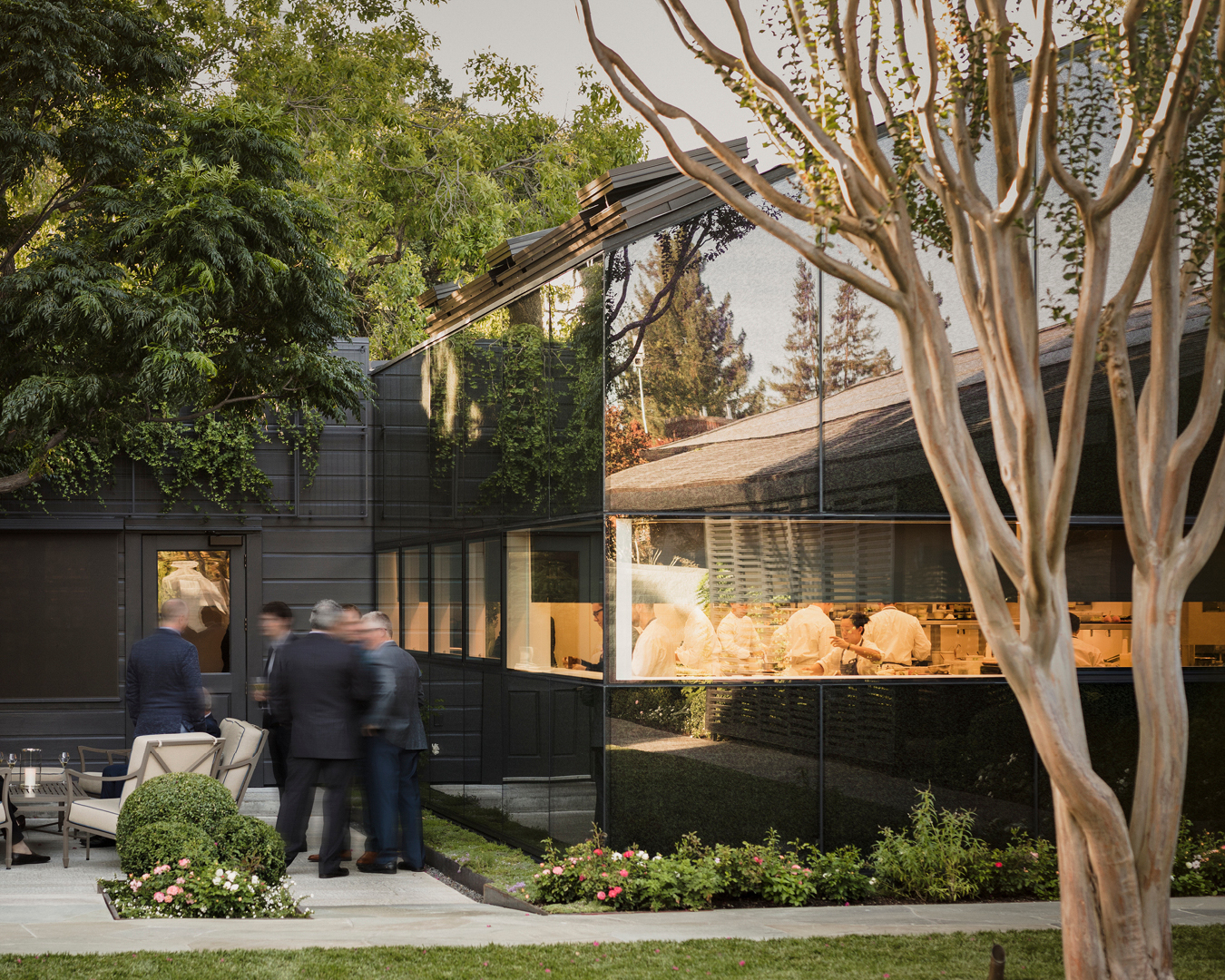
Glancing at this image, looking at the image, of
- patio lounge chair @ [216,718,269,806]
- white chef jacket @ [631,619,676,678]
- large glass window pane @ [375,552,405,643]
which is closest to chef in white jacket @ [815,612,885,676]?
white chef jacket @ [631,619,676,678]

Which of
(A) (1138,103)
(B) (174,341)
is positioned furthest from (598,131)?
(A) (1138,103)

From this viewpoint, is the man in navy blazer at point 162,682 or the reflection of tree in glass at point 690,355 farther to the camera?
the man in navy blazer at point 162,682

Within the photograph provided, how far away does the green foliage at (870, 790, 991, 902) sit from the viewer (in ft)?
27.0

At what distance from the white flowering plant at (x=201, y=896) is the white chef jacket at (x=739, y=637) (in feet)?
10.4

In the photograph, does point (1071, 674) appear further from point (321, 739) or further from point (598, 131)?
point (598, 131)

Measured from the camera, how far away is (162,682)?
9992 mm

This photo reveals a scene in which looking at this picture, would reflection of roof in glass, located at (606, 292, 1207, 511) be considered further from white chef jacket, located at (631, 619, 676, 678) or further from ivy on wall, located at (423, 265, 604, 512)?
white chef jacket, located at (631, 619, 676, 678)

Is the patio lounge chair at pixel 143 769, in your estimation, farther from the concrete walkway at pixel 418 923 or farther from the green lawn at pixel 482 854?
the green lawn at pixel 482 854

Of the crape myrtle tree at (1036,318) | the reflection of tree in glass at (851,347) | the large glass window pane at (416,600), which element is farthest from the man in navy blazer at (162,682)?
the crape myrtle tree at (1036,318)

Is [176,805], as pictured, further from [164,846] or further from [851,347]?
[851,347]

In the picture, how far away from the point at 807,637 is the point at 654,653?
44.1 inches

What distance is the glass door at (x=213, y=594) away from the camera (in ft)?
45.0

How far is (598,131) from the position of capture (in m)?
21.8

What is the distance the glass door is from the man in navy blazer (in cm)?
369
